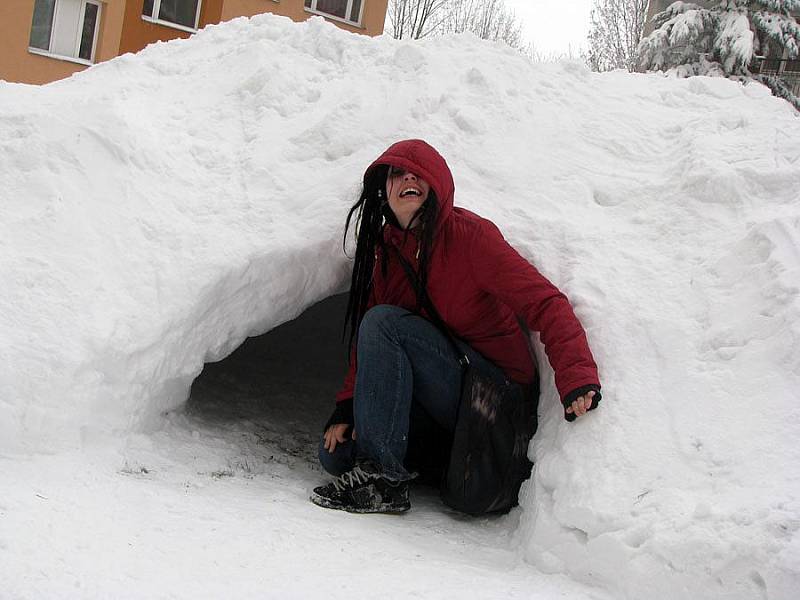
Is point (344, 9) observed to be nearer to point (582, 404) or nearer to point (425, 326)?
point (425, 326)

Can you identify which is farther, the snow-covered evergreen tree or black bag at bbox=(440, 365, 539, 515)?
the snow-covered evergreen tree

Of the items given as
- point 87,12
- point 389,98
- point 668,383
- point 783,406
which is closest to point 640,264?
point 668,383

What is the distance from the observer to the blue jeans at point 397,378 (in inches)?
109

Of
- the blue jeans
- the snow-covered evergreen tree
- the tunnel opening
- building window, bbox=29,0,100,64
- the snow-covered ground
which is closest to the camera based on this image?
the snow-covered ground

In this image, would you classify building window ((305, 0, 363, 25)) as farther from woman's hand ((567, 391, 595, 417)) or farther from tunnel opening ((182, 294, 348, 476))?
woman's hand ((567, 391, 595, 417))

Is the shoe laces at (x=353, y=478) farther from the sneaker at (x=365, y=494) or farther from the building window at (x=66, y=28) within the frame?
the building window at (x=66, y=28)

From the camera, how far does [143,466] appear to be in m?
2.79

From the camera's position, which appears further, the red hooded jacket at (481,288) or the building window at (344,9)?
the building window at (344,9)

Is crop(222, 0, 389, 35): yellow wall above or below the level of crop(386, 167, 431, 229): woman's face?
above

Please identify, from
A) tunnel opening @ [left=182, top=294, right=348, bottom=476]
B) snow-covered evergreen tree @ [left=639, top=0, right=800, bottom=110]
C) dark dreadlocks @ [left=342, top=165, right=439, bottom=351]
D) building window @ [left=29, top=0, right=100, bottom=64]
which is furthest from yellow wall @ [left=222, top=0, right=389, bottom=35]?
dark dreadlocks @ [left=342, top=165, right=439, bottom=351]

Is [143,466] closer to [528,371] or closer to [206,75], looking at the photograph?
[528,371]

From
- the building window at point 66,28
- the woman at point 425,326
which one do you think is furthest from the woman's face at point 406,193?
the building window at point 66,28

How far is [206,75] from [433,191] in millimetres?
2247

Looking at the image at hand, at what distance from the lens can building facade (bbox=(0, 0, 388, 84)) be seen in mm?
11062
